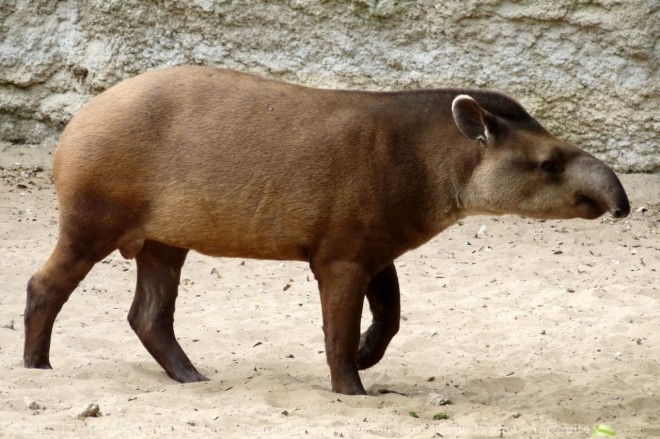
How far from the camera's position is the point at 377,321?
21.8ft

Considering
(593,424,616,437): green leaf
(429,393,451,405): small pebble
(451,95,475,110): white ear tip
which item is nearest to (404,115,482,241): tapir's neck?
(451,95,475,110): white ear tip

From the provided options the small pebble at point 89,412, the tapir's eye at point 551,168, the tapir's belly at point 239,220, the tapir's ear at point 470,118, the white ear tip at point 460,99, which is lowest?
the small pebble at point 89,412

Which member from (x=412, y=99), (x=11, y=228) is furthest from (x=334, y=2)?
(x=412, y=99)

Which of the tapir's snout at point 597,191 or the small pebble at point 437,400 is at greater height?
the tapir's snout at point 597,191

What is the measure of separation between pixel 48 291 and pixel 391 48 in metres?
5.22

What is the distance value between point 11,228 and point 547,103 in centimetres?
504

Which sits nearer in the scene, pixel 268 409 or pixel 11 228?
pixel 268 409

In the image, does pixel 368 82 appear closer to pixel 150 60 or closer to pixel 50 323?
pixel 150 60

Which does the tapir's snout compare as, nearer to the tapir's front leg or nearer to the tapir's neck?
the tapir's neck

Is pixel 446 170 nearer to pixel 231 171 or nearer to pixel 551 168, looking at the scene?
pixel 551 168

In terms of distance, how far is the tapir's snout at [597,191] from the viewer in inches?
237

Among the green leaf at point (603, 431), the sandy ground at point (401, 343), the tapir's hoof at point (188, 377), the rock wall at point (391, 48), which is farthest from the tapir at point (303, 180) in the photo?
the rock wall at point (391, 48)

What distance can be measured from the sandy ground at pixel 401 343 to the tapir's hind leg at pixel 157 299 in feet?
0.58

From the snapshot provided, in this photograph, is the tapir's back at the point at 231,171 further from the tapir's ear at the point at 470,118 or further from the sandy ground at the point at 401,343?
the sandy ground at the point at 401,343
